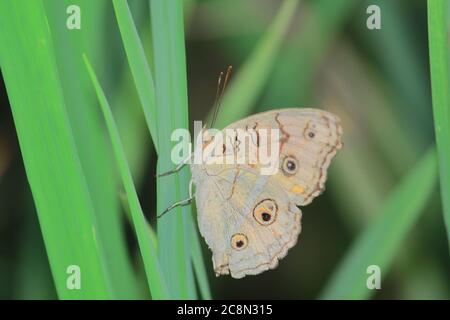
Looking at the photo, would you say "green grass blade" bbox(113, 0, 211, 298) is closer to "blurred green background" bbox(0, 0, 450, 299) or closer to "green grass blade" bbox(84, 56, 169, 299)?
"green grass blade" bbox(84, 56, 169, 299)

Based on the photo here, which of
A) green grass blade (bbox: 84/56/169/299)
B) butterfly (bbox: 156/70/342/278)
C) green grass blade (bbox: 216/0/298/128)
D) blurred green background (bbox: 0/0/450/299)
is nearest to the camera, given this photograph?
green grass blade (bbox: 84/56/169/299)

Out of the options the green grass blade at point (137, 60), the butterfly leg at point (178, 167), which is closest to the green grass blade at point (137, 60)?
the green grass blade at point (137, 60)

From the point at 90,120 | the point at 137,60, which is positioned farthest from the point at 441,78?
the point at 90,120

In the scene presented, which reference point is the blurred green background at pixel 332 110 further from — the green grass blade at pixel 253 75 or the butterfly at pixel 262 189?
the butterfly at pixel 262 189

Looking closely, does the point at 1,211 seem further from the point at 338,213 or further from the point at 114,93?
the point at 338,213

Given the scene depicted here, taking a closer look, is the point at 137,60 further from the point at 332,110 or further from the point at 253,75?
the point at 332,110

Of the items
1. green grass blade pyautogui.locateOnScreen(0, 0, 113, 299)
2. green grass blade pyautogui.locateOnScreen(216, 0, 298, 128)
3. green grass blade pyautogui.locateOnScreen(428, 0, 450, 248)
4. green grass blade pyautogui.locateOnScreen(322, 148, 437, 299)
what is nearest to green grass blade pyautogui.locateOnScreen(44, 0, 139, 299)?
green grass blade pyautogui.locateOnScreen(0, 0, 113, 299)
